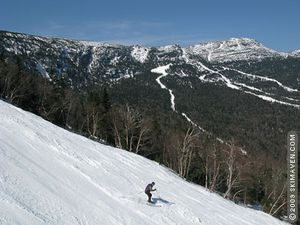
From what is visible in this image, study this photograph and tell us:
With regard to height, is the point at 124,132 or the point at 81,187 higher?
the point at 124,132

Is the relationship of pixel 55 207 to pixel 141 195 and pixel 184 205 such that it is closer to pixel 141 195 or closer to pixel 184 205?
pixel 141 195

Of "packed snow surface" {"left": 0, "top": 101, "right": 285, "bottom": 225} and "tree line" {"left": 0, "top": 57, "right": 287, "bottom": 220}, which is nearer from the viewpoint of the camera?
"packed snow surface" {"left": 0, "top": 101, "right": 285, "bottom": 225}

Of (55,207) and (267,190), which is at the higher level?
(55,207)

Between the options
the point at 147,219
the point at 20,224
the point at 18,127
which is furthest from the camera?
the point at 18,127

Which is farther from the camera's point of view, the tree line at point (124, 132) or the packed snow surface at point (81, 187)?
the tree line at point (124, 132)

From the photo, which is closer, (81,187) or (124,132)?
(81,187)

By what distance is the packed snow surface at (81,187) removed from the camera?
26016 millimetres

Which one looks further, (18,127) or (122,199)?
(18,127)

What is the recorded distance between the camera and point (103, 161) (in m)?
42.7

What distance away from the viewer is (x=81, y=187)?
32.6 m

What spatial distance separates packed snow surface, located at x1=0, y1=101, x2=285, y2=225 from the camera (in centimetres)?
2602

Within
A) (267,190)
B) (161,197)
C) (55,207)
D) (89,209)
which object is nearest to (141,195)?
(161,197)

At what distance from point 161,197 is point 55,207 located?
13411 millimetres

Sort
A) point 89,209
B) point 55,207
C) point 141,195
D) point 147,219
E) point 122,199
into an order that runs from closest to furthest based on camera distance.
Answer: point 55,207 → point 89,209 → point 147,219 → point 122,199 → point 141,195
